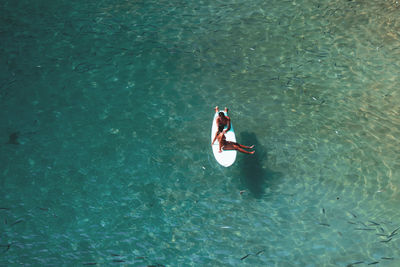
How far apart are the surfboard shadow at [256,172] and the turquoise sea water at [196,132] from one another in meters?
0.04

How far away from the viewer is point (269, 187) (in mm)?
8758

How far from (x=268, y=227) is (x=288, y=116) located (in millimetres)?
3111

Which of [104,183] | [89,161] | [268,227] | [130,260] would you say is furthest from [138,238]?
[268,227]

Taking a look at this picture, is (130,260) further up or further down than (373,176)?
further down

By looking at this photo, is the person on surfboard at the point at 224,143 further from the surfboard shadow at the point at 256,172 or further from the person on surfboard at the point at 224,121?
the surfboard shadow at the point at 256,172

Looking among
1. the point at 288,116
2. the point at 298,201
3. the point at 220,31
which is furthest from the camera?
the point at 220,31

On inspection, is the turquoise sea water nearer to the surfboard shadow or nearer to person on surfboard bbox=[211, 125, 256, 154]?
the surfboard shadow

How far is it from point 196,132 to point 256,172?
6.11 feet

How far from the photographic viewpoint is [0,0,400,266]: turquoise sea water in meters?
8.05

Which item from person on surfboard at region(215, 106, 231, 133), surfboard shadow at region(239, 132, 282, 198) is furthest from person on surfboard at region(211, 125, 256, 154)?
surfboard shadow at region(239, 132, 282, 198)

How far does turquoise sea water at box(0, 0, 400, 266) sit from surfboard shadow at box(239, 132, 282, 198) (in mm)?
38

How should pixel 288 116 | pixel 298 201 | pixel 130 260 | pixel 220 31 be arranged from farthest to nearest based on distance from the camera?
1. pixel 220 31
2. pixel 288 116
3. pixel 298 201
4. pixel 130 260

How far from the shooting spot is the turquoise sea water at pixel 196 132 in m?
8.05

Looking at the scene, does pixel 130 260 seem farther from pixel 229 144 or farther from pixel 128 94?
pixel 128 94
